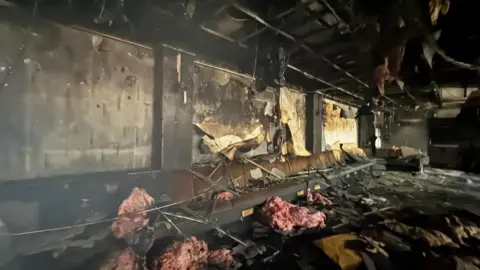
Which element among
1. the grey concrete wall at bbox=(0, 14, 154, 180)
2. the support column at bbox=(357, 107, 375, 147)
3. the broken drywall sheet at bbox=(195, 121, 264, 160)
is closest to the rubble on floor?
the broken drywall sheet at bbox=(195, 121, 264, 160)

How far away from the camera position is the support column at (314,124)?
5746 mm

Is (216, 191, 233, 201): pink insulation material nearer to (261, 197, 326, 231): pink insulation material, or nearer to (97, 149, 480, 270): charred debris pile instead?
(97, 149, 480, 270): charred debris pile

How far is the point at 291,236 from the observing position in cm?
282

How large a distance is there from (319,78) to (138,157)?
3.83 meters

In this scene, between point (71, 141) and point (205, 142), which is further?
point (205, 142)

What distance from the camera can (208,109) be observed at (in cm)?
341

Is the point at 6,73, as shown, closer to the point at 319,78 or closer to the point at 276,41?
the point at 276,41

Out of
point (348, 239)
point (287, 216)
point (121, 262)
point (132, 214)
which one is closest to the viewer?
point (121, 262)

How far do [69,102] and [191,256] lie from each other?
62.1 inches

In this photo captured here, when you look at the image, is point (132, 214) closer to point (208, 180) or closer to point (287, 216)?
point (208, 180)

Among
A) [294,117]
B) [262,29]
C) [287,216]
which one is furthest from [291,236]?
[294,117]

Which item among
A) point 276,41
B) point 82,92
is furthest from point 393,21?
point 82,92

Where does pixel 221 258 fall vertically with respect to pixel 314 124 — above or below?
below

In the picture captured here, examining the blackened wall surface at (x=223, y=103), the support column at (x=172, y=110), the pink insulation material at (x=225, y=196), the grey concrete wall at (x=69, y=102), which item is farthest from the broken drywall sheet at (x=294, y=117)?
the grey concrete wall at (x=69, y=102)
